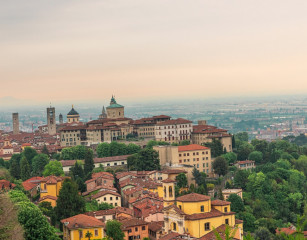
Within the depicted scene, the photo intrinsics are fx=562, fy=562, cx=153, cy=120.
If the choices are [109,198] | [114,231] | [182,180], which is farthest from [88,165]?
[114,231]

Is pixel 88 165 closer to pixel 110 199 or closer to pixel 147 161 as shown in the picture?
pixel 147 161

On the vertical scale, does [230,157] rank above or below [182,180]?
above

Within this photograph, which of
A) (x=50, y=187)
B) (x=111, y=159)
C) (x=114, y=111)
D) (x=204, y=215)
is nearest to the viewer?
(x=204, y=215)

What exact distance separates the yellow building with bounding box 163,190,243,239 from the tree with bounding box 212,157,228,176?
911 inches

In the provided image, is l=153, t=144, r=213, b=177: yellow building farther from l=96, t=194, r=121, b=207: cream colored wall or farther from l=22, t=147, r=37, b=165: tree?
l=22, t=147, r=37, b=165: tree

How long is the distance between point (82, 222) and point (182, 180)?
51.2 feet

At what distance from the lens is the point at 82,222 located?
32.2m

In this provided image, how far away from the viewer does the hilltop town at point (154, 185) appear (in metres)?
28.8

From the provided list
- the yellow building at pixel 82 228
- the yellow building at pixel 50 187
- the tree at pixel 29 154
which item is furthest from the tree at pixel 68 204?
the tree at pixel 29 154

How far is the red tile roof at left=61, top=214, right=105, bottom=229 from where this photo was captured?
31.6m

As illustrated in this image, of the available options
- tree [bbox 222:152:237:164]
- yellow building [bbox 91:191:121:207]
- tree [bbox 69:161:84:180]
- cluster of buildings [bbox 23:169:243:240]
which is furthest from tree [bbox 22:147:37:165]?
yellow building [bbox 91:191:121:207]

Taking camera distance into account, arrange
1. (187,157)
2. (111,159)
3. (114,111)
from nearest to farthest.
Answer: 1. (187,157)
2. (111,159)
3. (114,111)

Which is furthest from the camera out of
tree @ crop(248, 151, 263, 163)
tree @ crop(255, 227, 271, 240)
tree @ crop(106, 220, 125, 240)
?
tree @ crop(248, 151, 263, 163)

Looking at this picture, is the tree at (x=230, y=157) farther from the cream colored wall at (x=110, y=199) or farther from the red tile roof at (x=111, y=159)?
the cream colored wall at (x=110, y=199)
